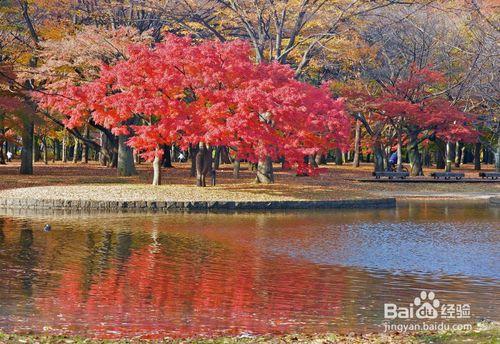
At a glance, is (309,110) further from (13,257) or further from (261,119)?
(13,257)

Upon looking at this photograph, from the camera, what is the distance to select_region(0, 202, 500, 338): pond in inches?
457

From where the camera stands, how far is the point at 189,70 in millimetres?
33781

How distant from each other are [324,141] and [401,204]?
472cm

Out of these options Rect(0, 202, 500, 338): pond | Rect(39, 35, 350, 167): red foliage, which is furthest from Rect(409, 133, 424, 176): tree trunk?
Rect(0, 202, 500, 338): pond

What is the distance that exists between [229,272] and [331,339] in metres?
6.91

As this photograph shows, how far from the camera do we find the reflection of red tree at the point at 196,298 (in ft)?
36.7

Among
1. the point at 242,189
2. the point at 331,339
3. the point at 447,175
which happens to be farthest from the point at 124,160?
the point at 331,339

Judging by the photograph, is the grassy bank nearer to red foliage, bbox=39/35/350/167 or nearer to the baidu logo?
the baidu logo

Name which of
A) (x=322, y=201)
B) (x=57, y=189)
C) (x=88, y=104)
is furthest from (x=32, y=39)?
(x=322, y=201)

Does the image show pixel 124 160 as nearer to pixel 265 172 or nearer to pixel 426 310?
pixel 265 172

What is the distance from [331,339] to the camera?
373 inches

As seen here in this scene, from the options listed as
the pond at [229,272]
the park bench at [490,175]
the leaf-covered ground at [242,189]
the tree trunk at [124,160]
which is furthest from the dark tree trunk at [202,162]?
the park bench at [490,175]

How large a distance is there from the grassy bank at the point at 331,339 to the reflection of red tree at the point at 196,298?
1097 millimetres

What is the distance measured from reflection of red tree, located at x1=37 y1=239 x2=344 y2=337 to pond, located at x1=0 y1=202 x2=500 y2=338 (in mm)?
23
